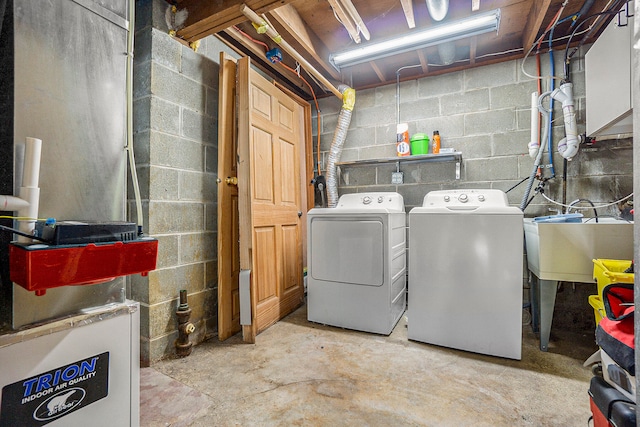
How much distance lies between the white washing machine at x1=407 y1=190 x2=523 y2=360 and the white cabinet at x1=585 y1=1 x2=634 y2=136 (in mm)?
790

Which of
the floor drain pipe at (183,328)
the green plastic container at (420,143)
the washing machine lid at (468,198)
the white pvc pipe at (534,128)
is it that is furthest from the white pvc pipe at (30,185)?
the white pvc pipe at (534,128)

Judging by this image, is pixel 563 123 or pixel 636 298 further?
pixel 563 123

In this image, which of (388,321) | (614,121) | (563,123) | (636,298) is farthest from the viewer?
(563,123)

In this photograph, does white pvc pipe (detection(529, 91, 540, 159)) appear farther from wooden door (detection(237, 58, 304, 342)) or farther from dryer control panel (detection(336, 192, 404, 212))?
wooden door (detection(237, 58, 304, 342))

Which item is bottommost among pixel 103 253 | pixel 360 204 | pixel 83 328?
pixel 83 328

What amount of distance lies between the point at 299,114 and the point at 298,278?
67.7 inches

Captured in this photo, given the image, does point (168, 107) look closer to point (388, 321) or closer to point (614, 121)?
point (388, 321)

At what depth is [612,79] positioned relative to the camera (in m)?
1.73

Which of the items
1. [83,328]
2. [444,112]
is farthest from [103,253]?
[444,112]

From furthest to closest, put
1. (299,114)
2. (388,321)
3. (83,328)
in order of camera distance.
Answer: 1. (299,114)
2. (388,321)
3. (83,328)

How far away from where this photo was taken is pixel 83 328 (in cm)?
80

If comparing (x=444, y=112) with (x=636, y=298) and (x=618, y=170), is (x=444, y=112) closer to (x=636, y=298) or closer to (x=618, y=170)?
(x=618, y=170)

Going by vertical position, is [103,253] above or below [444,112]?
below

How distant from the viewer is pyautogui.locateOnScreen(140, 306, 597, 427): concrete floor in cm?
129
